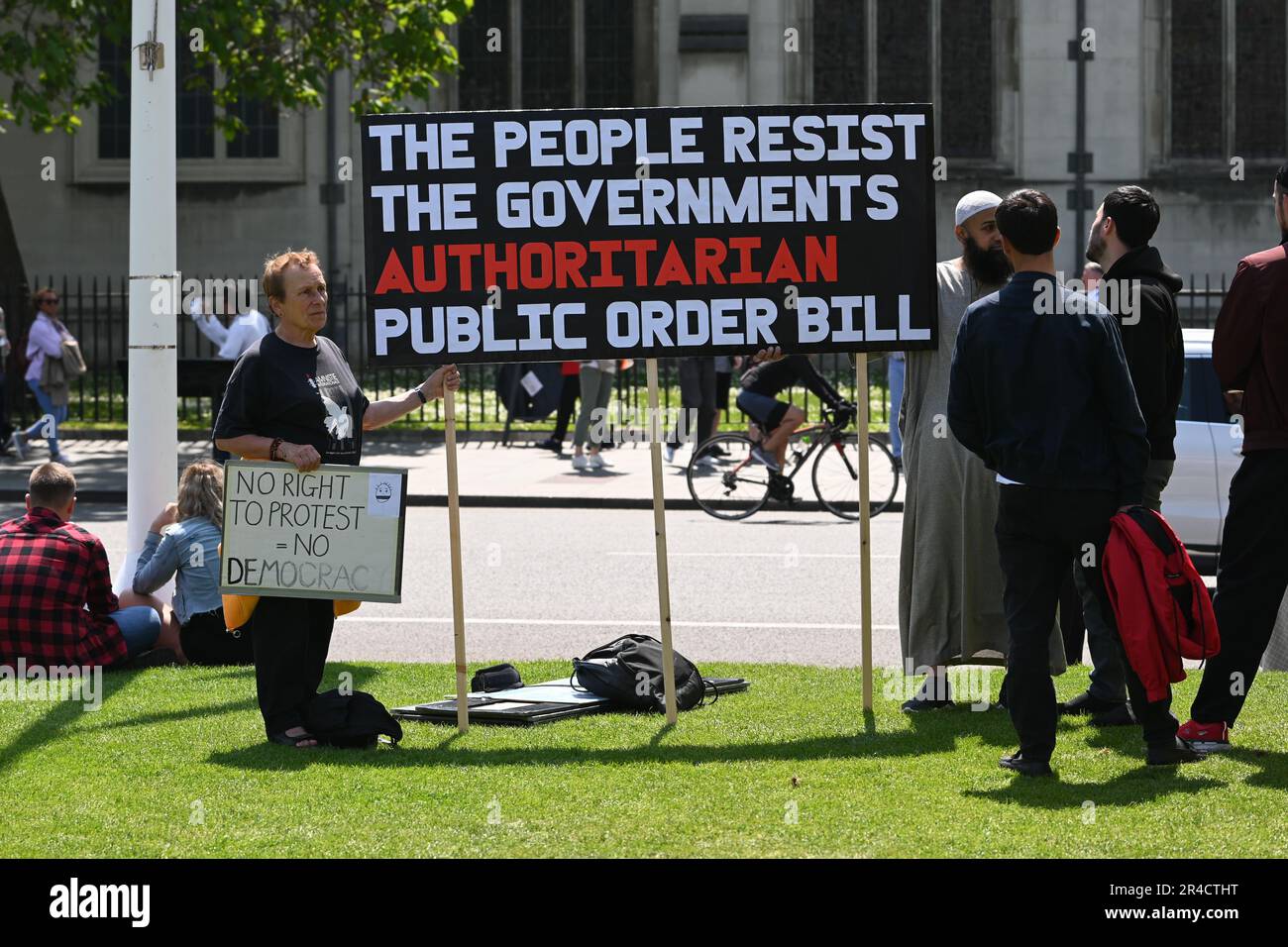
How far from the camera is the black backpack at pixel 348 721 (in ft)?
21.8

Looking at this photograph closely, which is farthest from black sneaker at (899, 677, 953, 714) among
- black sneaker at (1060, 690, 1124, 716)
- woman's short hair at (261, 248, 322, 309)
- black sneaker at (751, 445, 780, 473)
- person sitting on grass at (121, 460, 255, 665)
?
black sneaker at (751, 445, 780, 473)

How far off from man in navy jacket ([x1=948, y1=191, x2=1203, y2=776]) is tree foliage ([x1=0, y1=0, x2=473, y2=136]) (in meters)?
14.4

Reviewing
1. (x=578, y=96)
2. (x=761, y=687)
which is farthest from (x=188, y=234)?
(x=761, y=687)

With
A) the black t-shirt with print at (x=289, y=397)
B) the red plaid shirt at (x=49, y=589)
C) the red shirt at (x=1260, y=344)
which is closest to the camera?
the red shirt at (x=1260, y=344)

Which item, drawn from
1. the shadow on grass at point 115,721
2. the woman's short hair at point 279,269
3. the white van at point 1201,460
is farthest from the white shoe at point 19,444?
the woman's short hair at point 279,269

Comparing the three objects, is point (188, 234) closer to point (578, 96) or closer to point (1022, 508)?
point (578, 96)

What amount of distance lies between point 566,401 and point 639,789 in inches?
585

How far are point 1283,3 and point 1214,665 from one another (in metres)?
28.7

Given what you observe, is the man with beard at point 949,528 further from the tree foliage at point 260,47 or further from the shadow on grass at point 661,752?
the tree foliage at point 260,47

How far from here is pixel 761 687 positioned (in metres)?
7.94

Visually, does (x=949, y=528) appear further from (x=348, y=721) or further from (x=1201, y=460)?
(x=1201, y=460)

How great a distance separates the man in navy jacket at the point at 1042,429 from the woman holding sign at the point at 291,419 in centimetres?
202

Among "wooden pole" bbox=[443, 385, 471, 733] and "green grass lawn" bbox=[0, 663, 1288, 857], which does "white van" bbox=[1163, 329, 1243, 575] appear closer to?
"green grass lawn" bbox=[0, 663, 1288, 857]
